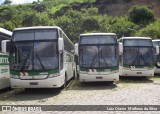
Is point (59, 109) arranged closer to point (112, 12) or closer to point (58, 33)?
point (58, 33)

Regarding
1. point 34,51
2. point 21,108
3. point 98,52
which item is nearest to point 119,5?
point 98,52

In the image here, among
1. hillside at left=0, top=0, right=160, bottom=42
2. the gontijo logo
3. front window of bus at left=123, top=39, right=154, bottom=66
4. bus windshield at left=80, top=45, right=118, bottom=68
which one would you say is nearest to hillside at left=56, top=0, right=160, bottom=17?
hillside at left=0, top=0, right=160, bottom=42

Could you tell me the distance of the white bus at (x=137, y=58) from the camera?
25.3 meters

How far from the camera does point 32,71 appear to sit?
54.6 feet

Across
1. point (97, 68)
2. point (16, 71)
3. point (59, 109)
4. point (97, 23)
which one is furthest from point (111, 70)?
point (97, 23)

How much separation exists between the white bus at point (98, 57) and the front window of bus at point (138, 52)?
4.87m

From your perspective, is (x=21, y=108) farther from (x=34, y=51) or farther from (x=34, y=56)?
(x=34, y=51)

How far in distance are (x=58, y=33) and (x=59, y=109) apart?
604 cm

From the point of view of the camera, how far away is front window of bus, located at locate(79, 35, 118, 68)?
20.7m

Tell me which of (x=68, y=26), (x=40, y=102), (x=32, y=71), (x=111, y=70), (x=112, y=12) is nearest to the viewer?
(x=40, y=102)

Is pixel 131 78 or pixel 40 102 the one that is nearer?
pixel 40 102

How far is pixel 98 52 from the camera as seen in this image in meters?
20.8

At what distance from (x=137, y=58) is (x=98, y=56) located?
5.56 meters

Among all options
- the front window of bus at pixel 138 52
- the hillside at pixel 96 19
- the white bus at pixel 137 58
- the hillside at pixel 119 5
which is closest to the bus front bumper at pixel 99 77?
the white bus at pixel 137 58
